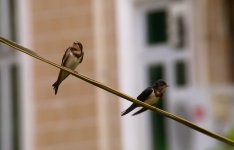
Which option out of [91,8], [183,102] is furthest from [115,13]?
[183,102]

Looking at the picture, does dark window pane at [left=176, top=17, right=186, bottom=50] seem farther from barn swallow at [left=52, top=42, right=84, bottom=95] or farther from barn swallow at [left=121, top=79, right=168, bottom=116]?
barn swallow at [left=121, top=79, right=168, bottom=116]

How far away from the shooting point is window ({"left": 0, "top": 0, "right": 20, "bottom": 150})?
9.77 meters

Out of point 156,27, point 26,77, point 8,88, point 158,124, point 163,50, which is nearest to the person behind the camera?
point 163,50

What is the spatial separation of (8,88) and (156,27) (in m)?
1.36

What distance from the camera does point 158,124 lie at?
952 cm

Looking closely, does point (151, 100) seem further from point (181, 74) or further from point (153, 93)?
point (181, 74)

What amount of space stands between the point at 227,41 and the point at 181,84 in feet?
1.52

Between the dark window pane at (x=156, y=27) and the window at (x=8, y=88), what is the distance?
3.33 feet

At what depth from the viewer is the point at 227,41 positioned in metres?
8.93

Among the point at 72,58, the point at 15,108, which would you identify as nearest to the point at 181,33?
the point at 15,108

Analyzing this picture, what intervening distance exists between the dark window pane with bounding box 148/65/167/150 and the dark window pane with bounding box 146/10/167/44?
0.64 feet

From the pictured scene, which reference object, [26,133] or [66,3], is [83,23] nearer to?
[66,3]

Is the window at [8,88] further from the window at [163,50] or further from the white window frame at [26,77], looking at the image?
the window at [163,50]

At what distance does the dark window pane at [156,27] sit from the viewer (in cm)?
921
